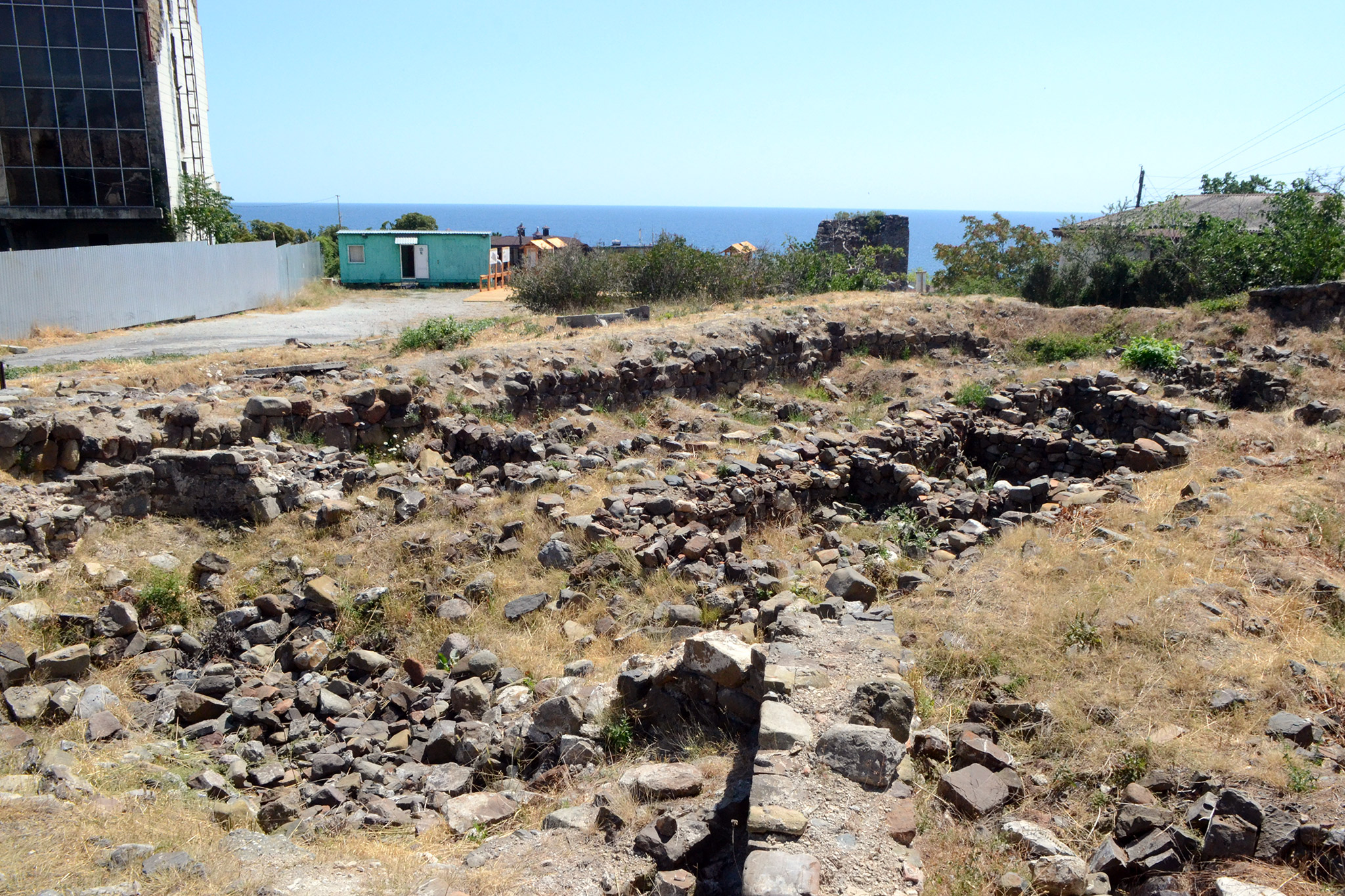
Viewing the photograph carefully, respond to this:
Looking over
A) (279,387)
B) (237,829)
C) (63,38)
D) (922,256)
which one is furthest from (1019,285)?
(922,256)

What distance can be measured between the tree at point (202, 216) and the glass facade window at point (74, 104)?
103 centimetres

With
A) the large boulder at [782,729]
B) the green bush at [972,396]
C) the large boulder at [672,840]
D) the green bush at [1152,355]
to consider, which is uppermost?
the green bush at [1152,355]

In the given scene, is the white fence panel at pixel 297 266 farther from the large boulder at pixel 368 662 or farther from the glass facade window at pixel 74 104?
the large boulder at pixel 368 662

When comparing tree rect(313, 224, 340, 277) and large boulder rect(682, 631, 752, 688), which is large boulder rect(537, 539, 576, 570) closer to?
large boulder rect(682, 631, 752, 688)

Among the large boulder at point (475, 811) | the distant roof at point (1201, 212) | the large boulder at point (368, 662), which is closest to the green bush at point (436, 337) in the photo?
the large boulder at point (368, 662)

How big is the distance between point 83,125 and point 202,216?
4.10 m

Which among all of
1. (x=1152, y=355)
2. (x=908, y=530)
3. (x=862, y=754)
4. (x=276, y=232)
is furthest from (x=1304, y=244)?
(x=276, y=232)

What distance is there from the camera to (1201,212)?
22.8 m

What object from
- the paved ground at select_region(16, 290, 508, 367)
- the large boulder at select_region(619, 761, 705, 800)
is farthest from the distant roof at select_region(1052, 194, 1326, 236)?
the large boulder at select_region(619, 761, 705, 800)

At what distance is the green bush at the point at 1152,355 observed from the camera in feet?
49.6

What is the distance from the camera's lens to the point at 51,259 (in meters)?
17.3

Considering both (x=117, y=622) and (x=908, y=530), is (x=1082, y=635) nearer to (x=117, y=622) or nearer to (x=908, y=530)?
(x=908, y=530)

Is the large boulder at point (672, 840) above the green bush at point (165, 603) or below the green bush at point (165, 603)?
above

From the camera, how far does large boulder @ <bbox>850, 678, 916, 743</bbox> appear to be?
16.4ft
